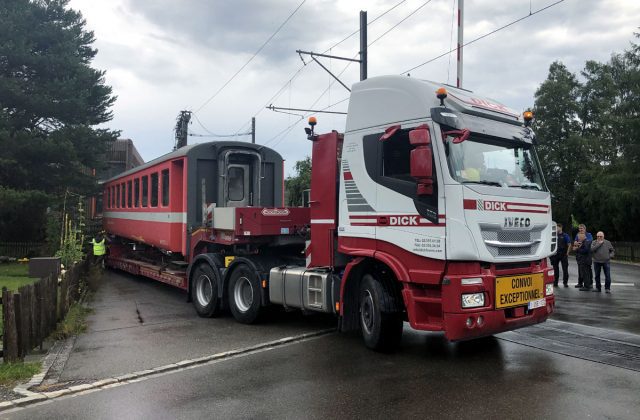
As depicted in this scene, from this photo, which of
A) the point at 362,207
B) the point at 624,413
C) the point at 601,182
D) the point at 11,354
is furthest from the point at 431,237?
the point at 601,182

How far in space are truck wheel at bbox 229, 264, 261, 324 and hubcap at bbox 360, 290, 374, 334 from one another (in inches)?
89.5

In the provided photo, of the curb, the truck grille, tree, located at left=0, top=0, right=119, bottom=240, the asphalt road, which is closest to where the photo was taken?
the asphalt road

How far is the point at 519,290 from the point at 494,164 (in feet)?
4.93

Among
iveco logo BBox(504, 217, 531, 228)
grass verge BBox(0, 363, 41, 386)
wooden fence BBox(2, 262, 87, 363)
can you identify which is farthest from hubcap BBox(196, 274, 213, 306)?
iveco logo BBox(504, 217, 531, 228)

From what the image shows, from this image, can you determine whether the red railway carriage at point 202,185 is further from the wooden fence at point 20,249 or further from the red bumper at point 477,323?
the wooden fence at point 20,249

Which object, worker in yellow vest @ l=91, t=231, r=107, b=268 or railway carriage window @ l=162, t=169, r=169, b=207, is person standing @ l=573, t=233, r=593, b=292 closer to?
railway carriage window @ l=162, t=169, r=169, b=207

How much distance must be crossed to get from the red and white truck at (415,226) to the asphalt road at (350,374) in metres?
0.53

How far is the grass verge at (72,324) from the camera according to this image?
8077 mm

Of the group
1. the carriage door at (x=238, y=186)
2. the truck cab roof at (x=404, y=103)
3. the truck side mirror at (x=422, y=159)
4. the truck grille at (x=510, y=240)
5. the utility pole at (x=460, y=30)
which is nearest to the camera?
the truck side mirror at (x=422, y=159)

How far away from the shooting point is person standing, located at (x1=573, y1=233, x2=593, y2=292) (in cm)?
1318

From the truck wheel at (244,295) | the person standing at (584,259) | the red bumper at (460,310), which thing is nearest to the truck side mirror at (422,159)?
the red bumper at (460,310)

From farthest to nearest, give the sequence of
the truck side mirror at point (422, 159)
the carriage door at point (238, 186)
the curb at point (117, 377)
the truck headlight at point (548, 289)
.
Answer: the carriage door at point (238, 186) < the truck headlight at point (548, 289) < the truck side mirror at point (422, 159) < the curb at point (117, 377)

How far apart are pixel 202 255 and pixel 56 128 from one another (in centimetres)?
1487

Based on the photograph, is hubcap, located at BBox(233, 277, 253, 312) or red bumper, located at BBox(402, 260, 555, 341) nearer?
red bumper, located at BBox(402, 260, 555, 341)
